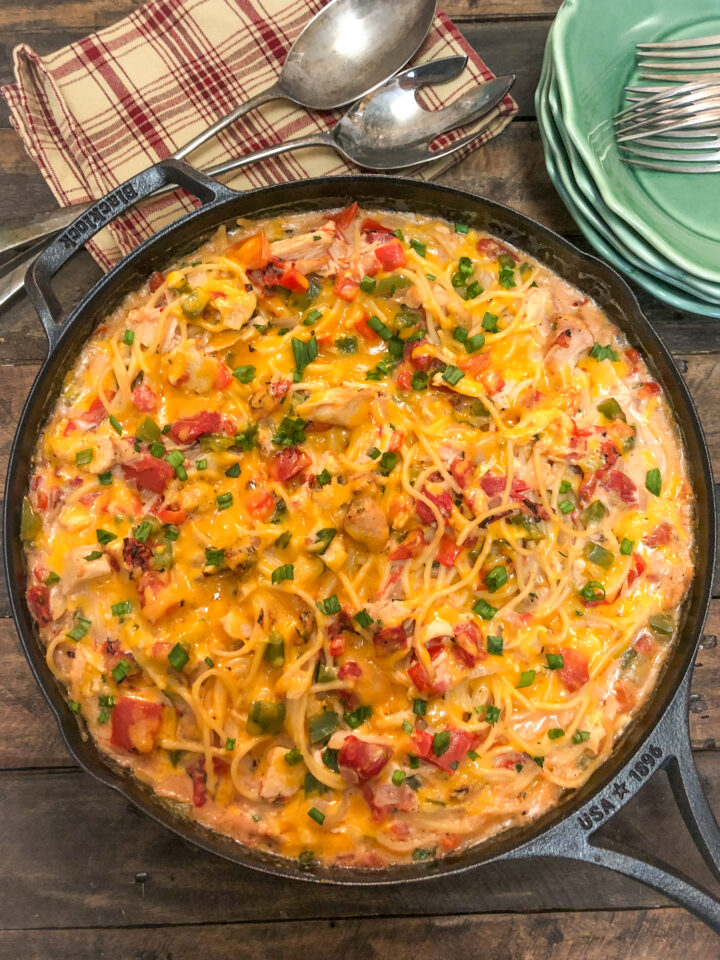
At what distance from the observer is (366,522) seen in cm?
241

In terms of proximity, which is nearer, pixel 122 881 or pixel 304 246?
pixel 304 246

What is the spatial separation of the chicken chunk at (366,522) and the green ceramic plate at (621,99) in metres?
1.61

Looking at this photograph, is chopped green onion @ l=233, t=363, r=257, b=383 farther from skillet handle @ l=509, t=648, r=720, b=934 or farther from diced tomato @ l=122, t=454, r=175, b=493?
skillet handle @ l=509, t=648, r=720, b=934

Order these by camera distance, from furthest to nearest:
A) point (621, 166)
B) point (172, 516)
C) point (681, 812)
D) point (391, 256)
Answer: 1. point (621, 166)
2. point (391, 256)
3. point (172, 516)
4. point (681, 812)

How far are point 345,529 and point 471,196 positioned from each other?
1.43m

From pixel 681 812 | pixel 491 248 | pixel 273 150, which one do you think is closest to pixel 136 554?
pixel 273 150

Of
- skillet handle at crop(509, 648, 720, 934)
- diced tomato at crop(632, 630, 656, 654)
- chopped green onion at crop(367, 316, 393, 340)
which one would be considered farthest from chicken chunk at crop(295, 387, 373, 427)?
skillet handle at crop(509, 648, 720, 934)

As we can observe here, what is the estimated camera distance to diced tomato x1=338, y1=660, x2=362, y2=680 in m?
2.48

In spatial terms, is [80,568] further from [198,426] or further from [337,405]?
[337,405]

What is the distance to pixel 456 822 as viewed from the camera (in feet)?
8.32

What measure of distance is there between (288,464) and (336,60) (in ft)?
6.23

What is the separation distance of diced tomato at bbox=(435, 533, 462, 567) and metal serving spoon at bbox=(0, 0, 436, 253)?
2.03m

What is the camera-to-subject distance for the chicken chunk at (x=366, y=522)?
2.41 metres

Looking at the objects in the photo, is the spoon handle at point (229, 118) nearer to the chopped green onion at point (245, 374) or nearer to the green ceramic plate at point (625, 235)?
the chopped green onion at point (245, 374)
